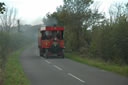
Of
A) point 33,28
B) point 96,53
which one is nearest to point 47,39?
point 96,53

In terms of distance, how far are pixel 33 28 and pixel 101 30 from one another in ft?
279

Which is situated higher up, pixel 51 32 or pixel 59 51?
pixel 51 32

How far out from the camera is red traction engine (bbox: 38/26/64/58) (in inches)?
1189

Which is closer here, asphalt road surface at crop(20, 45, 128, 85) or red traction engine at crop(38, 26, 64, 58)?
asphalt road surface at crop(20, 45, 128, 85)

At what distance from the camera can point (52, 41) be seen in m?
30.2

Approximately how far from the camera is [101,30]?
2559 cm

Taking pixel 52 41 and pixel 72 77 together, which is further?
pixel 52 41

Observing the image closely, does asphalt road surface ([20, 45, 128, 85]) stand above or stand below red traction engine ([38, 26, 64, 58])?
below

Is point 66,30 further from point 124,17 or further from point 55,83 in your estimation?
point 55,83

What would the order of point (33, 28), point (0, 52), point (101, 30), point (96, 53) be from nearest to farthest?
point (0, 52) < point (101, 30) < point (96, 53) < point (33, 28)

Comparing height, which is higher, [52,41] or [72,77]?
[52,41]

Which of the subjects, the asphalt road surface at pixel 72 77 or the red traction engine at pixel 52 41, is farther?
the red traction engine at pixel 52 41

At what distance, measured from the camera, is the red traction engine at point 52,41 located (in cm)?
3020

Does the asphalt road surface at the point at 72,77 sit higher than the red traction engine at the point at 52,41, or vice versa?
the red traction engine at the point at 52,41
